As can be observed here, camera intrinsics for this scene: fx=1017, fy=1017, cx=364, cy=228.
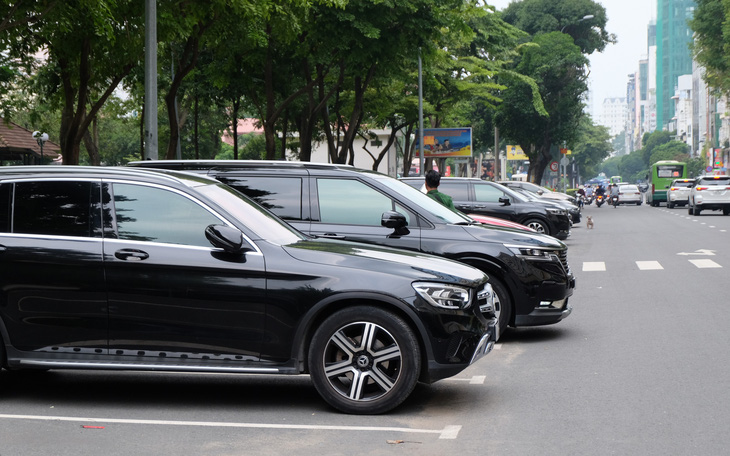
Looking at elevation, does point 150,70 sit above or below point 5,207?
above

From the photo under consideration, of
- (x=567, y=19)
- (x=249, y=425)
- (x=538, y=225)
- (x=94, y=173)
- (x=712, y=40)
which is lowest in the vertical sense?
(x=249, y=425)

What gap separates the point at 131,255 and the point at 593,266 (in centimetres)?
1344

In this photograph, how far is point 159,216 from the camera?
7.12 m

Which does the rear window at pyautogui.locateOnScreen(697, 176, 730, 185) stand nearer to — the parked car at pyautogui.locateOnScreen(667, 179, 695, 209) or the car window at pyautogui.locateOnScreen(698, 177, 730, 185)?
the car window at pyautogui.locateOnScreen(698, 177, 730, 185)

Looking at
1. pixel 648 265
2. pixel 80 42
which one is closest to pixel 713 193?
pixel 648 265

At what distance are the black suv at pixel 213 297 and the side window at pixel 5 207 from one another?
1cm

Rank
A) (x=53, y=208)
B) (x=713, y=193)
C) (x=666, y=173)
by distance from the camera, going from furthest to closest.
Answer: (x=666, y=173) < (x=713, y=193) < (x=53, y=208)

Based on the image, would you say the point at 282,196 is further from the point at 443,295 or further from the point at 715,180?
the point at 715,180

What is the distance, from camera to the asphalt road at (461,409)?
5984 mm

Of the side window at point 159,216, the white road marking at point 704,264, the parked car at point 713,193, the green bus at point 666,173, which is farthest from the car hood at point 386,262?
the green bus at point 666,173

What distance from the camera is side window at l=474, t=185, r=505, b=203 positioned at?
22.1 meters

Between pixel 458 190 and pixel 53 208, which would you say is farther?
pixel 458 190

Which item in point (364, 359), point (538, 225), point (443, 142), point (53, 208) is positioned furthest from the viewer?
point (443, 142)

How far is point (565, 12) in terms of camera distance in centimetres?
6519
